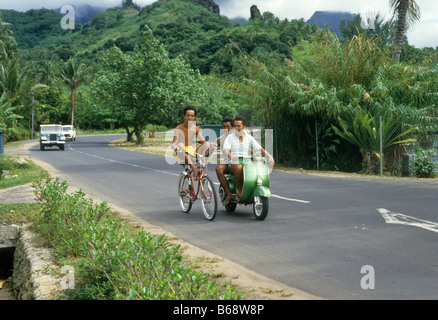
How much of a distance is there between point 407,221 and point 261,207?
2383mm

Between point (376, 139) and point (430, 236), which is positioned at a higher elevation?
point (376, 139)

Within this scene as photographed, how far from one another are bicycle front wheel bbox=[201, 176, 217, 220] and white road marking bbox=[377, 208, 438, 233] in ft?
9.38

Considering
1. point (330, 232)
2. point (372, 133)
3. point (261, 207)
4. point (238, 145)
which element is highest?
point (372, 133)

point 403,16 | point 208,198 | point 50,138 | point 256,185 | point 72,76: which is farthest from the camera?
point 72,76

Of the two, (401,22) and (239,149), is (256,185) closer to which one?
(239,149)

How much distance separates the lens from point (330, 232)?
25.8 ft

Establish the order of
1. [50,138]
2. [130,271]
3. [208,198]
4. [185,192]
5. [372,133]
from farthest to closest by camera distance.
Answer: [50,138], [372,133], [185,192], [208,198], [130,271]

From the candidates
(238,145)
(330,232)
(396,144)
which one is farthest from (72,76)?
(330,232)

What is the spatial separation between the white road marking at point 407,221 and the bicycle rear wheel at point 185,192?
3471mm
